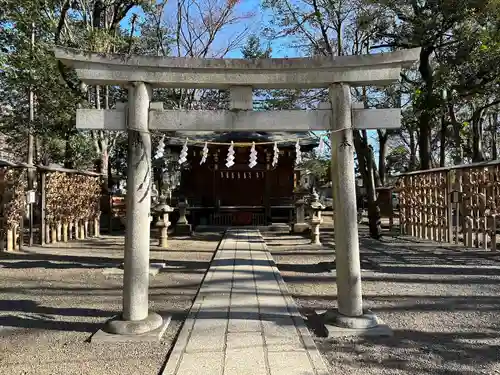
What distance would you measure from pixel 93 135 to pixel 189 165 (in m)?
4.25

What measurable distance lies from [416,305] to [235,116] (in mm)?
3730

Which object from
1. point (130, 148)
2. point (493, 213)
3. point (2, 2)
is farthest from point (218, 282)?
point (2, 2)

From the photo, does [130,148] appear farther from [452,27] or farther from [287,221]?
[287,221]

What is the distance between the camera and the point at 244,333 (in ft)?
15.1

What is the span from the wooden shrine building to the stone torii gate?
12236 millimetres

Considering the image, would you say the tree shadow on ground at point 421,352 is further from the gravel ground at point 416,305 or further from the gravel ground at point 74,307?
the gravel ground at point 74,307

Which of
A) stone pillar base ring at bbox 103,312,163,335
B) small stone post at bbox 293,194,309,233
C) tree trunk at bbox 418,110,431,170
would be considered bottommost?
stone pillar base ring at bbox 103,312,163,335

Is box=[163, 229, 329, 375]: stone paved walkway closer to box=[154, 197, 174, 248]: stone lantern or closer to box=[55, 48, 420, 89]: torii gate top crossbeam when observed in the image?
box=[55, 48, 420, 89]: torii gate top crossbeam

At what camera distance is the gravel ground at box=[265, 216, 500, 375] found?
3.97 meters

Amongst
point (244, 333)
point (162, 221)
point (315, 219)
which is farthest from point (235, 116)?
point (315, 219)

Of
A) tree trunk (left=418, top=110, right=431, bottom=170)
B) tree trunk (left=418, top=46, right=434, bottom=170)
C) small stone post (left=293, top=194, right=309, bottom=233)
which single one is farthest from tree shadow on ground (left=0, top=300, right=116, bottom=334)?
tree trunk (left=418, top=110, right=431, bottom=170)

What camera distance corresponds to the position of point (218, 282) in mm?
7332

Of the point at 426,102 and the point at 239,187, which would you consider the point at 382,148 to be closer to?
the point at 239,187

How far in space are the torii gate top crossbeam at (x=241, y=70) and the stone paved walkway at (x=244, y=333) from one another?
284 centimetres
